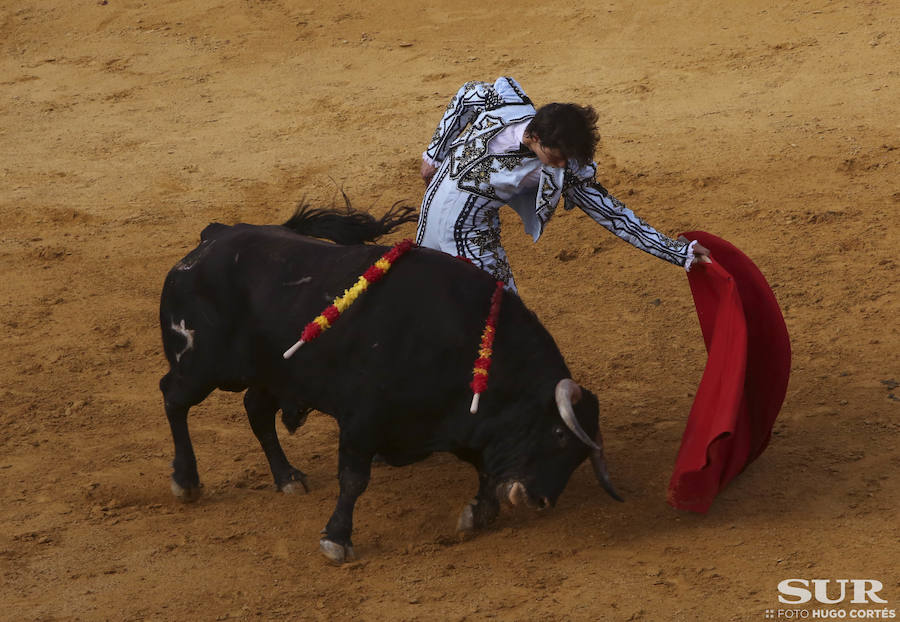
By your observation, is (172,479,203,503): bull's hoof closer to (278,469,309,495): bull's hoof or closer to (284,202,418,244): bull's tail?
(278,469,309,495): bull's hoof

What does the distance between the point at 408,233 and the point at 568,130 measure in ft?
12.1

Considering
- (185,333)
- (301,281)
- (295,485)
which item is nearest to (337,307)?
(301,281)

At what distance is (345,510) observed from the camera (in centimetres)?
458

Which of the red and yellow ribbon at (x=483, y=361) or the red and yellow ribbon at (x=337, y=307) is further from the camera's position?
the red and yellow ribbon at (x=337, y=307)

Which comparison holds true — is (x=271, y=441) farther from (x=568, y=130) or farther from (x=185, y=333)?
(x=568, y=130)

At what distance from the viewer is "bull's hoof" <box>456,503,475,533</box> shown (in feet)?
15.5

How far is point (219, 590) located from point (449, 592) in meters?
0.87

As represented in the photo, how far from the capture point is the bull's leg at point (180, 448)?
505 centimetres

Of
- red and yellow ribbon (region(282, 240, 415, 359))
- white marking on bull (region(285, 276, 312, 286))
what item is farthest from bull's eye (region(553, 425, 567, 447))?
white marking on bull (region(285, 276, 312, 286))

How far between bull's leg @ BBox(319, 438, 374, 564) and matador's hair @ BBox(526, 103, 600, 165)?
1.40 m

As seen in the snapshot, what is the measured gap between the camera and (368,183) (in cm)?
895

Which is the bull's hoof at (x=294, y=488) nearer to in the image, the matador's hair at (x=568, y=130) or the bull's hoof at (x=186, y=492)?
the bull's hoof at (x=186, y=492)

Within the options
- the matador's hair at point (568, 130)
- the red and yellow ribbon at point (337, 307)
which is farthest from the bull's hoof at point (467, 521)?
the matador's hair at point (568, 130)

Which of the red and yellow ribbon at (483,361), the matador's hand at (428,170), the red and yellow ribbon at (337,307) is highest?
Answer: the matador's hand at (428,170)
